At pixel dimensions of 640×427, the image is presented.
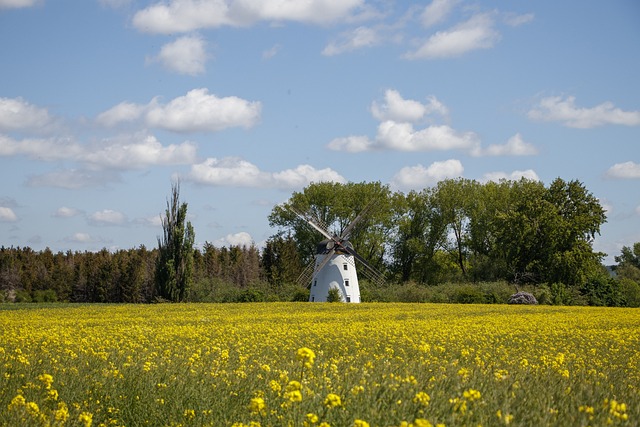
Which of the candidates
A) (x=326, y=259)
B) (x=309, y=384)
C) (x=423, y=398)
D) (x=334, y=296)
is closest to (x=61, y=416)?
(x=309, y=384)

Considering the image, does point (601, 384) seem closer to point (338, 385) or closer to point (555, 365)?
point (555, 365)

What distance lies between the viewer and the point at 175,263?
58.1 metres

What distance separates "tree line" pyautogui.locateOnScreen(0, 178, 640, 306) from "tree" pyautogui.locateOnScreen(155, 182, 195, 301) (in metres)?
0.08

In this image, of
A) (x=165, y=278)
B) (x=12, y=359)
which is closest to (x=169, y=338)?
(x=12, y=359)

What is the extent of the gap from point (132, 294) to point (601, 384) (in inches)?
2882

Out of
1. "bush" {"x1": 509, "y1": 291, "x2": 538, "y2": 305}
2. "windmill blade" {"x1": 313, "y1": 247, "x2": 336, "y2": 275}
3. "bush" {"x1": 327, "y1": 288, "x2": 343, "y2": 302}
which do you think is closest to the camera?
"bush" {"x1": 509, "y1": 291, "x2": 538, "y2": 305}

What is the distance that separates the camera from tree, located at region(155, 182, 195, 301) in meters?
57.5

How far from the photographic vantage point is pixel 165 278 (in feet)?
189

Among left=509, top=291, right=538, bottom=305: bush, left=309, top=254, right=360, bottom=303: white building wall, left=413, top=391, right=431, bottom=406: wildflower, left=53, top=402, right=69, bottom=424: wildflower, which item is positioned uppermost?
left=309, top=254, right=360, bottom=303: white building wall

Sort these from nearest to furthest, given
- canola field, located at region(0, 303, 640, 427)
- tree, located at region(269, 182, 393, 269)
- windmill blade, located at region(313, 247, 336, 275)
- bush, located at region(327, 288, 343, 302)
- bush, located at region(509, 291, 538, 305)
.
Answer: canola field, located at region(0, 303, 640, 427) → bush, located at region(509, 291, 538, 305) → bush, located at region(327, 288, 343, 302) → windmill blade, located at region(313, 247, 336, 275) → tree, located at region(269, 182, 393, 269)

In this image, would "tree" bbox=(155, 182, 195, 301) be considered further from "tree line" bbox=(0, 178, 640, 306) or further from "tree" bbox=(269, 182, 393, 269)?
"tree" bbox=(269, 182, 393, 269)

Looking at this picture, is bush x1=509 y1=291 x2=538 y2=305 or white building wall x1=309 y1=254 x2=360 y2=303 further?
white building wall x1=309 y1=254 x2=360 y2=303

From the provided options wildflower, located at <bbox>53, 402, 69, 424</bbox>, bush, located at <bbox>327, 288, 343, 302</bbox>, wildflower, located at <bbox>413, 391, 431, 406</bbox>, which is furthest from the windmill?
wildflower, located at <bbox>413, 391, 431, 406</bbox>

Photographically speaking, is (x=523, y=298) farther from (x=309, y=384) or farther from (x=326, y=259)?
(x=309, y=384)
